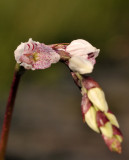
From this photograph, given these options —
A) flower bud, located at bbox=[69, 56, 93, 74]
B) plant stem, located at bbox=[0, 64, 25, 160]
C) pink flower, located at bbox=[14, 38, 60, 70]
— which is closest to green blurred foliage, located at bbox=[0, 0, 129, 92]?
plant stem, located at bbox=[0, 64, 25, 160]

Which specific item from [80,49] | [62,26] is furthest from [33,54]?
[62,26]

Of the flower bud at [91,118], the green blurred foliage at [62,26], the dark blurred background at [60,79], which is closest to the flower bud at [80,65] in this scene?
the flower bud at [91,118]

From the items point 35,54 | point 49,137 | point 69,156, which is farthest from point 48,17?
point 35,54

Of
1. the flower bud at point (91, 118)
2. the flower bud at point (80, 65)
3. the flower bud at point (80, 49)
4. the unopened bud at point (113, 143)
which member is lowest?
the unopened bud at point (113, 143)

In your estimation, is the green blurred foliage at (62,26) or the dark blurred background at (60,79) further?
the green blurred foliage at (62,26)

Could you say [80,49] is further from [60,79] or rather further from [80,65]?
[60,79]

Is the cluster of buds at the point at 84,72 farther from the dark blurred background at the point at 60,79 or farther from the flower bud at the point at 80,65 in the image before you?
the dark blurred background at the point at 60,79

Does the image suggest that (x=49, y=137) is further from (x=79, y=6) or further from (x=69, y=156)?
(x=79, y=6)
